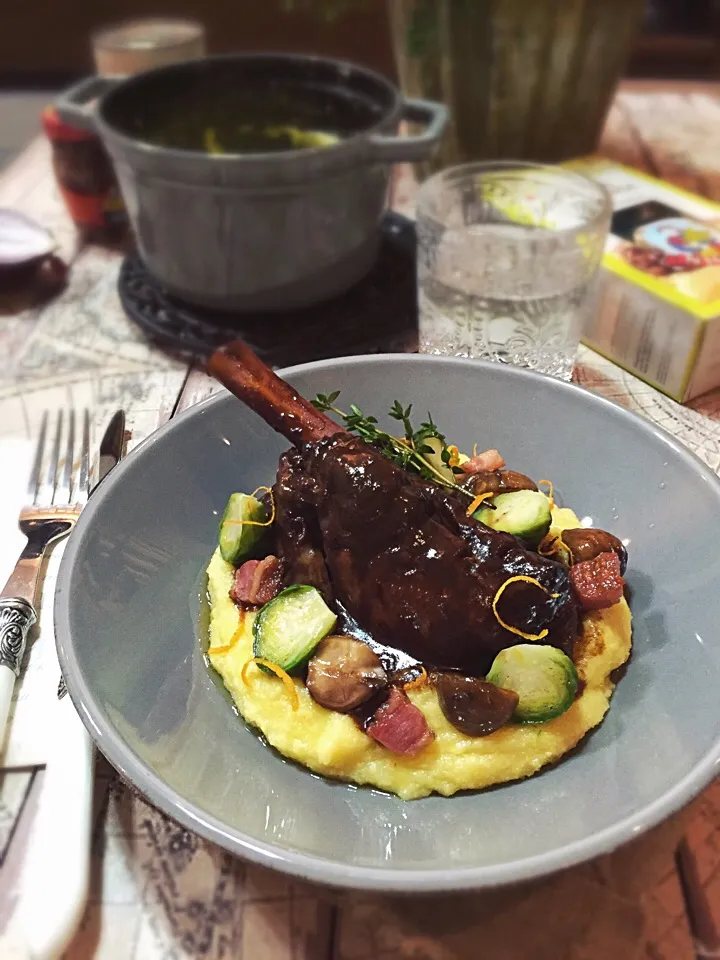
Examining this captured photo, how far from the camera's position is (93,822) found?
1.34 meters

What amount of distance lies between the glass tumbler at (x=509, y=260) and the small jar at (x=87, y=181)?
4.66 feet

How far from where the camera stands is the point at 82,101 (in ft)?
8.98

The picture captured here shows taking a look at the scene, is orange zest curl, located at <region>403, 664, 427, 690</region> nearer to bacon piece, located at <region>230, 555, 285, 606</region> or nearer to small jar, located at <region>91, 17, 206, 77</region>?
bacon piece, located at <region>230, 555, 285, 606</region>

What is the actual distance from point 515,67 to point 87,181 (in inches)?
68.1

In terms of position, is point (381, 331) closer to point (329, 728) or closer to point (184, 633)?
point (184, 633)

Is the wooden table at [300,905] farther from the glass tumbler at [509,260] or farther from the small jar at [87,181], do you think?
the small jar at [87,181]

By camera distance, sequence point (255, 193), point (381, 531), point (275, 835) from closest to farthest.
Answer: point (275, 835), point (381, 531), point (255, 193)

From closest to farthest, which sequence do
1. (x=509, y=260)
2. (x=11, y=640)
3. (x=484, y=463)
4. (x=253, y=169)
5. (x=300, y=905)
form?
(x=300, y=905), (x=11, y=640), (x=484, y=463), (x=253, y=169), (x=509, y=260)

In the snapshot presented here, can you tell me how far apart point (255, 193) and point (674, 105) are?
3103 mm

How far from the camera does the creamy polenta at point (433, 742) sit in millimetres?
1349

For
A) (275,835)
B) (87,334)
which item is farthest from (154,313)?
(275,835)

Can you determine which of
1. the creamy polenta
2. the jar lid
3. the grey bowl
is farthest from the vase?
the creamy polenta

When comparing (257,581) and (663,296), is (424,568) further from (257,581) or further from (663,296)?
(663,296)

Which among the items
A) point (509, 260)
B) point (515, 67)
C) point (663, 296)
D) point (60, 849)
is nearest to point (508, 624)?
point (60, 849)
